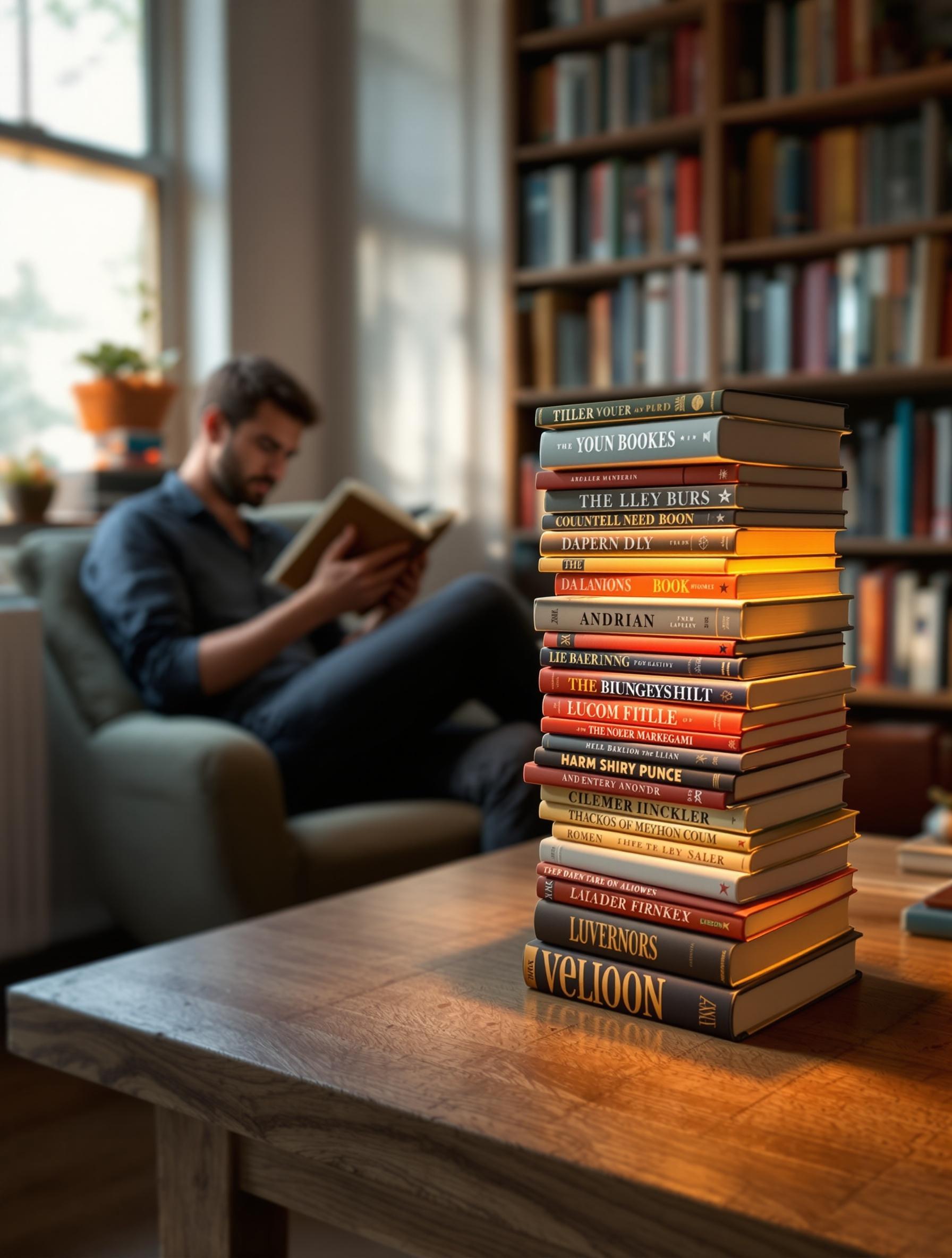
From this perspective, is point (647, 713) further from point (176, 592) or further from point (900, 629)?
point (900, 629)

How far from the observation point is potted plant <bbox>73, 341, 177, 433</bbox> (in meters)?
2.70

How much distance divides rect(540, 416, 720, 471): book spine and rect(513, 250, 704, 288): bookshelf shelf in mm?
2137

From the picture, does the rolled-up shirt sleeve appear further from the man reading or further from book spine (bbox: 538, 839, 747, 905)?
book spine (bbox: 538, 839, 747, 905)

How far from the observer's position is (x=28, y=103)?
2.85 meters

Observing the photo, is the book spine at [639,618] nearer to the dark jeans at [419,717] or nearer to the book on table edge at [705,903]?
the book on table edge at [705,903]

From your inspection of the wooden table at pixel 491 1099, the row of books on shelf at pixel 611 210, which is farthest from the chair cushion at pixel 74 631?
A: the row of books on shelf at pixel 611 210

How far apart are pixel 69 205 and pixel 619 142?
4.45ft

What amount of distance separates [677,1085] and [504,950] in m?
0.25

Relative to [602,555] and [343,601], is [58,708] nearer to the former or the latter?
[343,601]

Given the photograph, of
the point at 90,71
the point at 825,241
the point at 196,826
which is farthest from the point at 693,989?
the point at 90,71

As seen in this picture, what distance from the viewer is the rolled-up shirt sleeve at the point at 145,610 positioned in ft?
6.31

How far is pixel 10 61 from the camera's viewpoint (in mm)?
2795

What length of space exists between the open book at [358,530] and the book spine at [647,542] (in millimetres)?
1173

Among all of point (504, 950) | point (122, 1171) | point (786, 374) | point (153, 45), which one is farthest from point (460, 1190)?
point (153, 45)
